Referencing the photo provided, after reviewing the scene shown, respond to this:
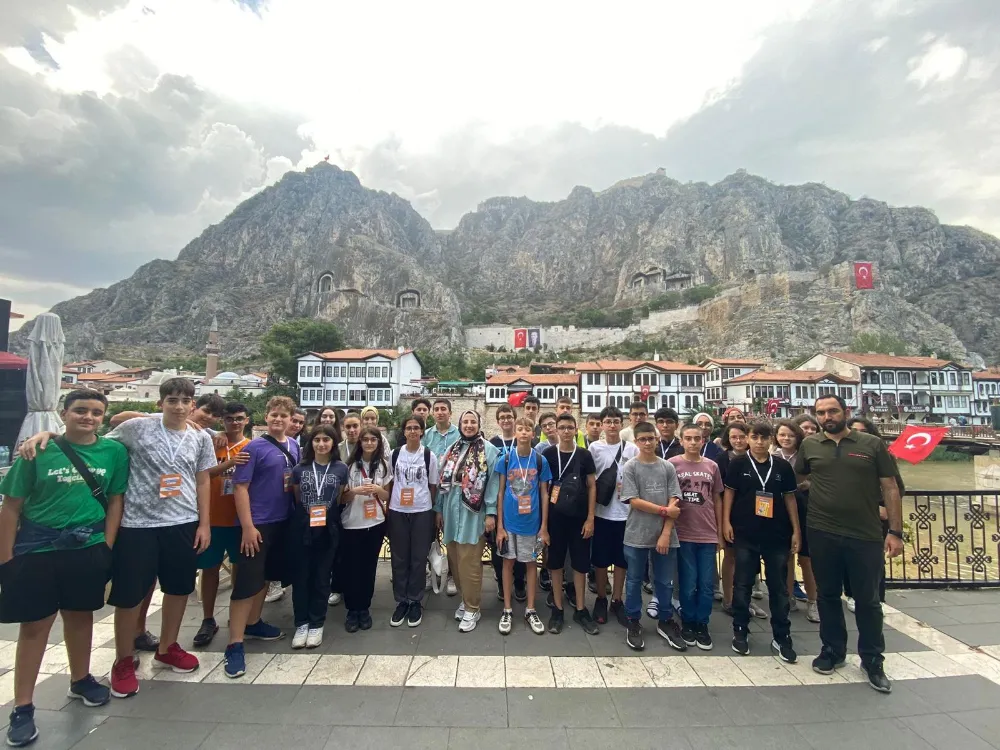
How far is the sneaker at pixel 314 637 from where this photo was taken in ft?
10.6

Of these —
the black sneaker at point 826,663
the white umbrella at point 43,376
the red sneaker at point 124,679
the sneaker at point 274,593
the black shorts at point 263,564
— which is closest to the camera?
the red sneaker at point 124,679

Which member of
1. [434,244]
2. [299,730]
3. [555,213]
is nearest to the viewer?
[299,730]

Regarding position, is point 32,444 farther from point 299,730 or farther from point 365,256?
point 365,256

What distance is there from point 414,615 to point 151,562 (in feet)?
6.71

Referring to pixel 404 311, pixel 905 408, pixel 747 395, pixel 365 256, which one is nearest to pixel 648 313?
pixel 747 395

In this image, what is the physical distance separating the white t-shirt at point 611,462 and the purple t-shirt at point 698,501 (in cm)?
46

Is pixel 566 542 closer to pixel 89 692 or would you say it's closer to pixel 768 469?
pixel 768 469

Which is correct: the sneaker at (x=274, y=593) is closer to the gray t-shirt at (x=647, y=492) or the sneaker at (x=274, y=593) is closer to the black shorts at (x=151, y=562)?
the black shorts at (x=151, y=562)

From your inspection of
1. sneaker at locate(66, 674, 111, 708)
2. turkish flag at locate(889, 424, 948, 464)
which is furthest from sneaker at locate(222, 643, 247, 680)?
turkish flag at locate(889, 424, 948, 464)

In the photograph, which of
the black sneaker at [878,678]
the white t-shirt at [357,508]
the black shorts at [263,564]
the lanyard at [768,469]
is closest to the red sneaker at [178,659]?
the black shorts at [263,564]

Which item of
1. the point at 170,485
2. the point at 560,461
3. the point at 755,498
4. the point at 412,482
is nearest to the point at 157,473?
the point at 170,485

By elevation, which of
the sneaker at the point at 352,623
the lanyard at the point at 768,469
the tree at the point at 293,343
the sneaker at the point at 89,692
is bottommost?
the sneaker at the point at 352,623

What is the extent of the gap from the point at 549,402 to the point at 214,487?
1192 inches

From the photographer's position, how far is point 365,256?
64250 mm
